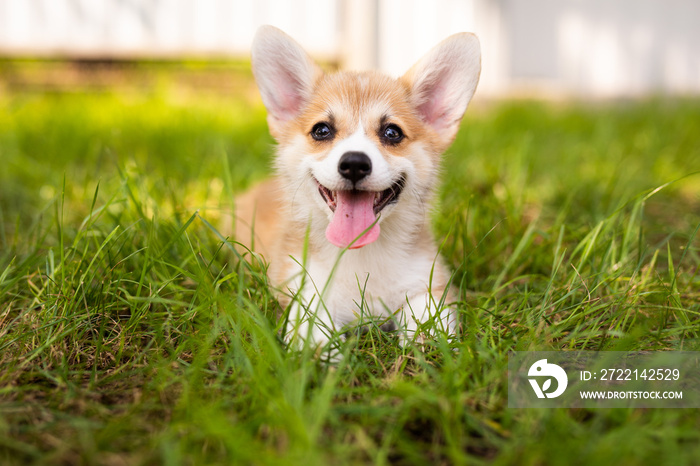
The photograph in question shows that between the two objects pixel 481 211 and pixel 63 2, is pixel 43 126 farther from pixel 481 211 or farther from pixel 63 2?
pixel 481 211

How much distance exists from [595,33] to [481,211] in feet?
25.4

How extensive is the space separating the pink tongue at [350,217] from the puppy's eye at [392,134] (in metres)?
0.30

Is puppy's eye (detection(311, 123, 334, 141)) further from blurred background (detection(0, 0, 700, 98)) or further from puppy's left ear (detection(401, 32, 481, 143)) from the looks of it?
blurred background (detection(0, 0, 700, 98))

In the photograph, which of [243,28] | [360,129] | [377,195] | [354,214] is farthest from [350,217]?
[243,28]

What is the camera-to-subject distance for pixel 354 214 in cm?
212

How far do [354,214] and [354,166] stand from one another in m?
0.22

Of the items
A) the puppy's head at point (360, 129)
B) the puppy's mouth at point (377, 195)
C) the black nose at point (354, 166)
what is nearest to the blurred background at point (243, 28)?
the puppy's head at point (360, 129)

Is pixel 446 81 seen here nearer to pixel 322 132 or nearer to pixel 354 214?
pixel 322 132

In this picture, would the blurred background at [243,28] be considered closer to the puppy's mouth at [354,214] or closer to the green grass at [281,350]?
the green grass at [281,350]

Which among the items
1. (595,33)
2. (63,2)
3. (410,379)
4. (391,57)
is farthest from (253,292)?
(595,33)

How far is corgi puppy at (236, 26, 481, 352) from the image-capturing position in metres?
2.08

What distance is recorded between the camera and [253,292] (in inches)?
79.5

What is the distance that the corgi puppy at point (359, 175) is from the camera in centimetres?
208

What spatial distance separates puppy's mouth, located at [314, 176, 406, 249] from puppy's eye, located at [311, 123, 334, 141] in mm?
290
